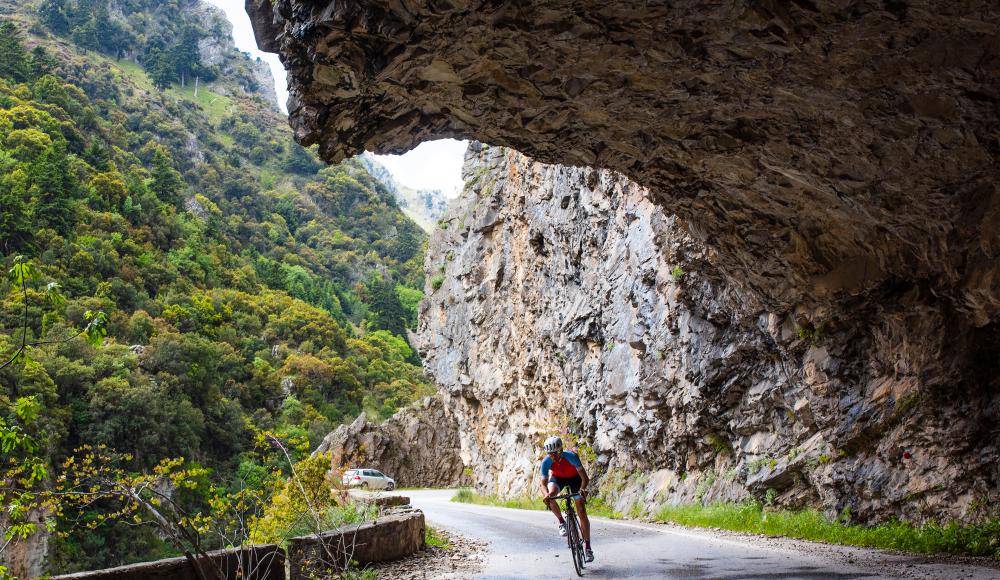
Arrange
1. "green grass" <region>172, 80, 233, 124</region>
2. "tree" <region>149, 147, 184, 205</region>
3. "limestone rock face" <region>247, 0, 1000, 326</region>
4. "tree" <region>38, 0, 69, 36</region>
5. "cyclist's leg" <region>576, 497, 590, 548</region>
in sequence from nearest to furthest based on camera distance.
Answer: "limestone rock face" <region>247, 0, 1000, 326</region> < "cyclist's leg" <region>576, 497, 590, 548</region> < "tree" <region>149, 147, 184, 205</region> < "tree" <region>38, 0, 69, 36</region> < "green grass" <region>172, 80, 233, 124</region>

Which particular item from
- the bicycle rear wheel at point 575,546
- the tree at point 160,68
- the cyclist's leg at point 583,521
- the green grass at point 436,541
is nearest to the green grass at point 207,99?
the tree at point 160,68

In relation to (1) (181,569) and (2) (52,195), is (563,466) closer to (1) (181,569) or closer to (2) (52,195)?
(1) (181,569)

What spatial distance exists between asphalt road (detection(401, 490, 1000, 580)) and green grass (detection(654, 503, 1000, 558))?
1.98 feet

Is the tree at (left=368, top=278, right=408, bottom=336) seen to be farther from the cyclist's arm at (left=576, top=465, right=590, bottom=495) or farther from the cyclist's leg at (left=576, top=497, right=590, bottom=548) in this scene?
the cyclist's leg at (left=576, top=497, right=590, bottom=548)

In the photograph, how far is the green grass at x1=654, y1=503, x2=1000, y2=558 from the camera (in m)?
7.96

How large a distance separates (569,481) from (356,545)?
268 centimetres

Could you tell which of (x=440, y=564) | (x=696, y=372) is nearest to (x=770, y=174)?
(x=440, y=564)

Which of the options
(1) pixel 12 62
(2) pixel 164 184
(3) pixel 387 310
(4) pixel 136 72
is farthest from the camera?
(4) pixel 136 72

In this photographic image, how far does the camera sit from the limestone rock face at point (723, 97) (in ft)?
18.5

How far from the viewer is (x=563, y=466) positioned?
839 cm

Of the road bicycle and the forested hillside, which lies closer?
the road bicycle

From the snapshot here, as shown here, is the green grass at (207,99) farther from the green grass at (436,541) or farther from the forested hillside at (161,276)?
the green grass at (436,541)

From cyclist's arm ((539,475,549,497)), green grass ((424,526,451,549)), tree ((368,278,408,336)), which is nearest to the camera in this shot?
cyclist's arm ((539,475,549,497))

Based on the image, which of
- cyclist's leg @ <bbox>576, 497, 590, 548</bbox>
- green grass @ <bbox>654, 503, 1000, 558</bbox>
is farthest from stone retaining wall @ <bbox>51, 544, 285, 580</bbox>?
green grass @ <bbox>654, 503, 1000, 558</bbox>
